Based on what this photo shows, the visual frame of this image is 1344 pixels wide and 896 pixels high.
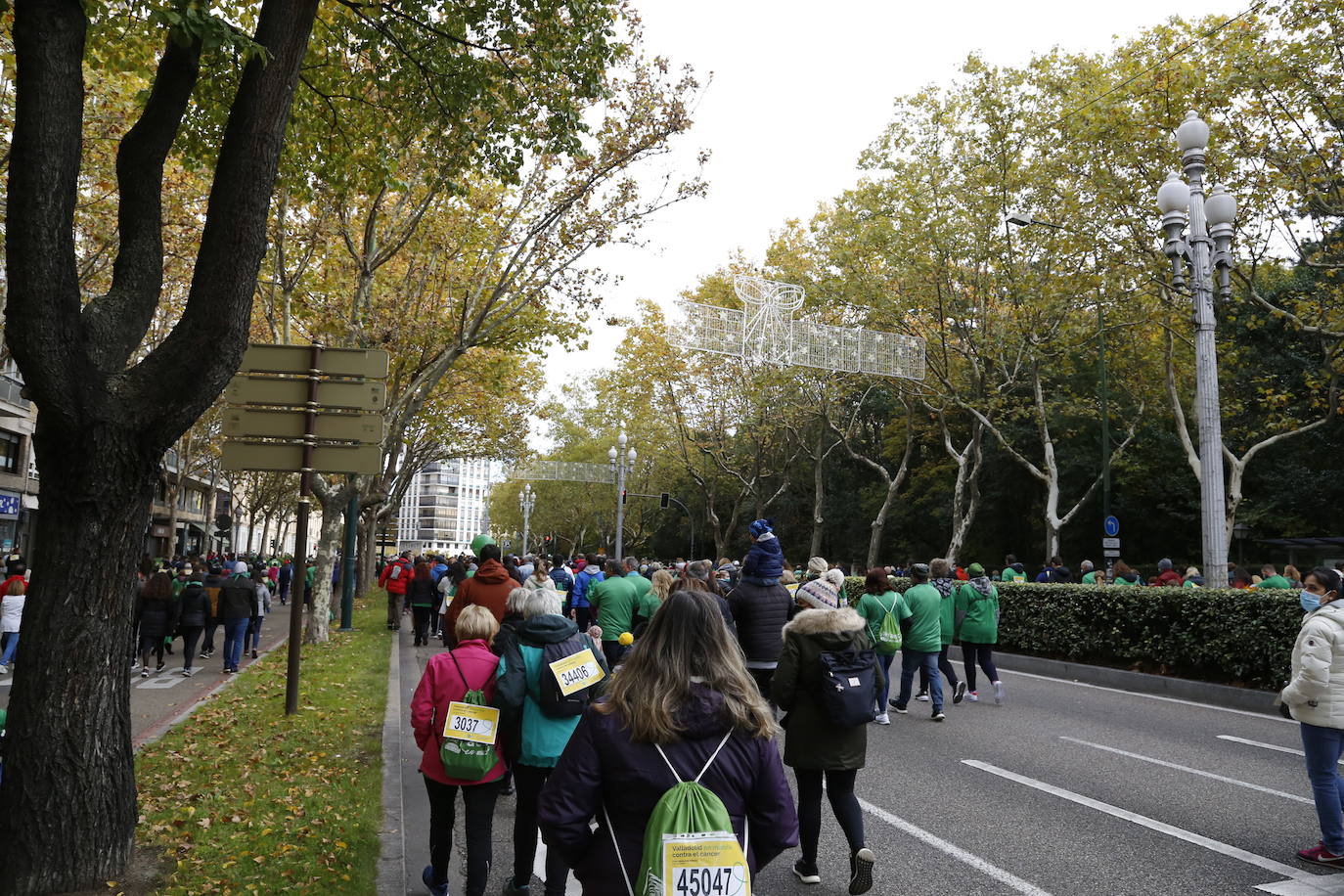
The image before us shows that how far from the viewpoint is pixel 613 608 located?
10328mm

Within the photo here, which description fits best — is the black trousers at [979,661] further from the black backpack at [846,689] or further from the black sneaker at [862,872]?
the black backpack at [846,689]

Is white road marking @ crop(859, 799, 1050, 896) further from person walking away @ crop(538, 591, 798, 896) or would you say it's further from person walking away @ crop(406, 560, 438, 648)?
person walking away @ crop(406, 560, 438, 648)

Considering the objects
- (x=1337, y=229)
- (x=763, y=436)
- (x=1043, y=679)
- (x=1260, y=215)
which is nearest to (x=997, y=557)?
(x=763, y=436)

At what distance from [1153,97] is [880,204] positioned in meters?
9.54

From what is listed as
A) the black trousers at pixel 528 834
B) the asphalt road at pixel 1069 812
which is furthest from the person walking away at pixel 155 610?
the black trousers at pixel 528 834

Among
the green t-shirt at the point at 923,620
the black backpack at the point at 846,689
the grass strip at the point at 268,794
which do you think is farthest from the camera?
the green t-shirt at the point at 923,620

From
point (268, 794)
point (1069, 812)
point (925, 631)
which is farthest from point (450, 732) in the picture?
point (925, 631)

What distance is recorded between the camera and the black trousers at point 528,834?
4.53 meters

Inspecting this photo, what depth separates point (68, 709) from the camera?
178 inches

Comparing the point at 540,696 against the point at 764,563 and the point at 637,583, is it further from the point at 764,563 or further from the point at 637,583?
the point at 637,583

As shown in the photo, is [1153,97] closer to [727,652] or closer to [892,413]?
[727,652]

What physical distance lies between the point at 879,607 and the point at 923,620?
1.07m

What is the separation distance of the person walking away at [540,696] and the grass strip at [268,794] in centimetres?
98

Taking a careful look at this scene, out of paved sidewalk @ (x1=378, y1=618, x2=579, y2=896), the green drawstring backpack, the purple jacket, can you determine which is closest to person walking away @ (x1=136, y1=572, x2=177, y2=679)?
paved sidewalk @ (x1=378, y1=618, x2=579, y2=896)
